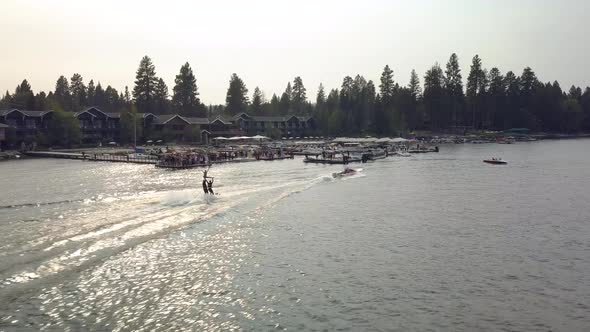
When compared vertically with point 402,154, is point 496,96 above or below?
above

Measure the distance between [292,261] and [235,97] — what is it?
146280mm

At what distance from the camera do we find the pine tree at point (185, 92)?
469 feet

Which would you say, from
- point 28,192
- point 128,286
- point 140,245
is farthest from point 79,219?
point 28,192

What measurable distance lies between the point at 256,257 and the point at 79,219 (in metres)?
12.3

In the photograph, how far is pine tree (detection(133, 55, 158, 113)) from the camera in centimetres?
13450

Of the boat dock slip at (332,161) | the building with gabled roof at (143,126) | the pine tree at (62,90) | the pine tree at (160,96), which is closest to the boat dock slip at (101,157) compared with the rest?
the building with gabled roof at (143,126)

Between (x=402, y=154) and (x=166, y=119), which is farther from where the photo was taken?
(x=166, y=119)

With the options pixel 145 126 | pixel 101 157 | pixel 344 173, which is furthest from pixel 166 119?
pixel 344 173

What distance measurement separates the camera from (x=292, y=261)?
21.2 metres

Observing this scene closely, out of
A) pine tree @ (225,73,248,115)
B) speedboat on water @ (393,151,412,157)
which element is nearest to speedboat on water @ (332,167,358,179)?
speedboat on water @ (393,151,412,157)

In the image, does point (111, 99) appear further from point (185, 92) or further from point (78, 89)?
point (185, 92)

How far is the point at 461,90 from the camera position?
15288cm

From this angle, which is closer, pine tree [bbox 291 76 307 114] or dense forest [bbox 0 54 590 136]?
dense forest [bbox 0 54 590 136]

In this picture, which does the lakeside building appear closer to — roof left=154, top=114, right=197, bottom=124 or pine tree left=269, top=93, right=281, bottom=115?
roof left=154, top=114, right=197, bottom=124
